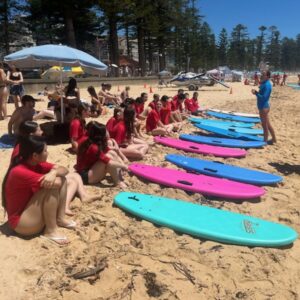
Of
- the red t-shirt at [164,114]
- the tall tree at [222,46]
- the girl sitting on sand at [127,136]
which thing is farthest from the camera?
the tall tree at [222,46]

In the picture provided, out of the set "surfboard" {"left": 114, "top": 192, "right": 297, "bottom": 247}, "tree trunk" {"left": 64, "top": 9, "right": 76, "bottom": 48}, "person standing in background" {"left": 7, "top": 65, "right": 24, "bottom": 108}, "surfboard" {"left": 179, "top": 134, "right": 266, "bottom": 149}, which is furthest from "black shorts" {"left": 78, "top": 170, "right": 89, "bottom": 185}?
"tree trunk" {"left": 64, "top": 9, "right": 76, "bottom": 48}

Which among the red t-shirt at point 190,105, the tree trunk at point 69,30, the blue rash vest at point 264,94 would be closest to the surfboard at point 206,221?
the blue rash vest at point 264,94

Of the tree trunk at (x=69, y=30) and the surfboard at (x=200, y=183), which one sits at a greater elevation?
the tree trunk at (x=69, y=30)

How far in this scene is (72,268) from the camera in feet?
10.4

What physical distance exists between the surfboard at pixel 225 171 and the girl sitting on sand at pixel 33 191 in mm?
2968

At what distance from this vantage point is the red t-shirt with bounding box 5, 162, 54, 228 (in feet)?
10.6

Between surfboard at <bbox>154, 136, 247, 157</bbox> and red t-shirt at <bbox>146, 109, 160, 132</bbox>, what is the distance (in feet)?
2.27

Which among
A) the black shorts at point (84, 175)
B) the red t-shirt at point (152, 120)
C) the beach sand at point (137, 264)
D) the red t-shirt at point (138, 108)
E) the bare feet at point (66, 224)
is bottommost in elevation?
the beach sand at point (137, 264)

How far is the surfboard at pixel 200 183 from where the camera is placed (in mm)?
4934

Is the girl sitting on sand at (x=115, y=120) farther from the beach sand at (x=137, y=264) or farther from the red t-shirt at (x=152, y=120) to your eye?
the red t-shirt at (x=152, y=120)

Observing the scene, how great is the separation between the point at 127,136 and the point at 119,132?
0.22m

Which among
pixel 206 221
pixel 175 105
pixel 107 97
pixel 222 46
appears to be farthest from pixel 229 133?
pixel 222 46

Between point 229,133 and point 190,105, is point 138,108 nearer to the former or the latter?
point 229,133

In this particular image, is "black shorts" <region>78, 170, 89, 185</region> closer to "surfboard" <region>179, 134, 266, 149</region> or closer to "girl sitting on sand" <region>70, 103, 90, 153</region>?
"girl sitting on sand" <region>70, 103, 90, 153</region>
